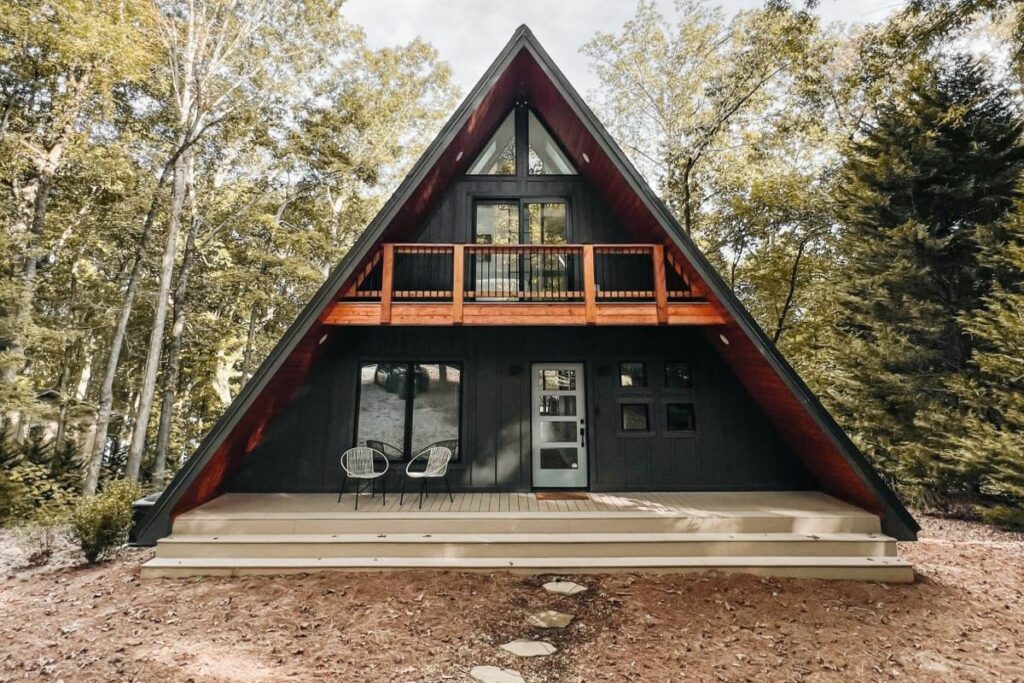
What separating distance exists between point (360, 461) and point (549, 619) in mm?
3391

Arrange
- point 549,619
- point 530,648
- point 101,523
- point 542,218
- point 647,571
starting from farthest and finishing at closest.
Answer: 1. point 542,218
2. point 101,523
3. point 647,571
4. point 549,619
5. point 530,648

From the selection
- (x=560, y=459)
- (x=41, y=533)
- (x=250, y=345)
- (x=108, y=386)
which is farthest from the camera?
(x=250, y=345)

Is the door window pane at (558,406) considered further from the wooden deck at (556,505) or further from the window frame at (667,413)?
the window frame at (667,413)

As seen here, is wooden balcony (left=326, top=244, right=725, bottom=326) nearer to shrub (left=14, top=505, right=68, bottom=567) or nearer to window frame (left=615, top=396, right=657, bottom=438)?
window frame (left=615, top=396, right=657, bottom=438)

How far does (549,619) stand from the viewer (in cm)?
375

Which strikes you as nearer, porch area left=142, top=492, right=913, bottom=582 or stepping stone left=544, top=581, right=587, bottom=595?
stepping stone left=544, top=581, right=587, bottom=595

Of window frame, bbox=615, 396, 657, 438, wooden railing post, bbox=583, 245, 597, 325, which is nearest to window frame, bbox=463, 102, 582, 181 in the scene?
wooden railing post, bbox=583, 245, 597, 325

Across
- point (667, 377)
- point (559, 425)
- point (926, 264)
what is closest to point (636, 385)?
point (667, 377)

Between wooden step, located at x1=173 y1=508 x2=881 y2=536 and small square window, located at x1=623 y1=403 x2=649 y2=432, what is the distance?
1673 millimetres

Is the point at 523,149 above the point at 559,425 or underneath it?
above

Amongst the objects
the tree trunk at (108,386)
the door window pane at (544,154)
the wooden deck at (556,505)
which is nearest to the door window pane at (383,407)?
the wooden deck at (556,505)

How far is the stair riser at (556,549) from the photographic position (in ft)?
15.4

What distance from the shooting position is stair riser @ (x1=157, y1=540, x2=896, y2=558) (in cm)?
470

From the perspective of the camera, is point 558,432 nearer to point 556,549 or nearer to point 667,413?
point 667,413
